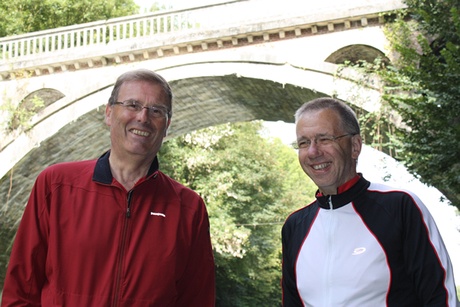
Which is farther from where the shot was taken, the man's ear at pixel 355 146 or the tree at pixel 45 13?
the tree at pixel 45 13

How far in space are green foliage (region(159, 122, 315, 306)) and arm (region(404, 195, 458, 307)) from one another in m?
18.5

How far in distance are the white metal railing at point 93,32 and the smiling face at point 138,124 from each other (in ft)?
45.5

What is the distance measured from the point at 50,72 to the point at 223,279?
9.33 meters

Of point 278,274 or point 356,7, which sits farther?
point 278,274

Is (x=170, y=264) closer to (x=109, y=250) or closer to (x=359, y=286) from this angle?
(x=109, y=250)

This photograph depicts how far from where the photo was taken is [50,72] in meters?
18.8

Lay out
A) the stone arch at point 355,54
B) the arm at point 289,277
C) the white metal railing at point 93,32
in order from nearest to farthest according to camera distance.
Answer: the arm at point 289,277 < the stone arch at point 355,54 < the white metal railing at point 93,32

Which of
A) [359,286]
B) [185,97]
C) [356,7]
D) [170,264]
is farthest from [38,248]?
[185,97]

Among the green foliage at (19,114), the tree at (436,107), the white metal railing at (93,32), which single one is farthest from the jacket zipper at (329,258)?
the green foliage at (19,114)

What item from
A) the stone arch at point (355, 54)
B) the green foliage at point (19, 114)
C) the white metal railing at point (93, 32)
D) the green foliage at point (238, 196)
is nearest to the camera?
the stone arch at point (355, 54)

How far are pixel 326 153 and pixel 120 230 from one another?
2.77 feet

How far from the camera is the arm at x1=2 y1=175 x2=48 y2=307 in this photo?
8.62 feet

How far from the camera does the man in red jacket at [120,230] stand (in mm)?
2631

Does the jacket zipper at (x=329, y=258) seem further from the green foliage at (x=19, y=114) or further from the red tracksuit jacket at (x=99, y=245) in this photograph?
the green foliage at (x=19, y=114)
